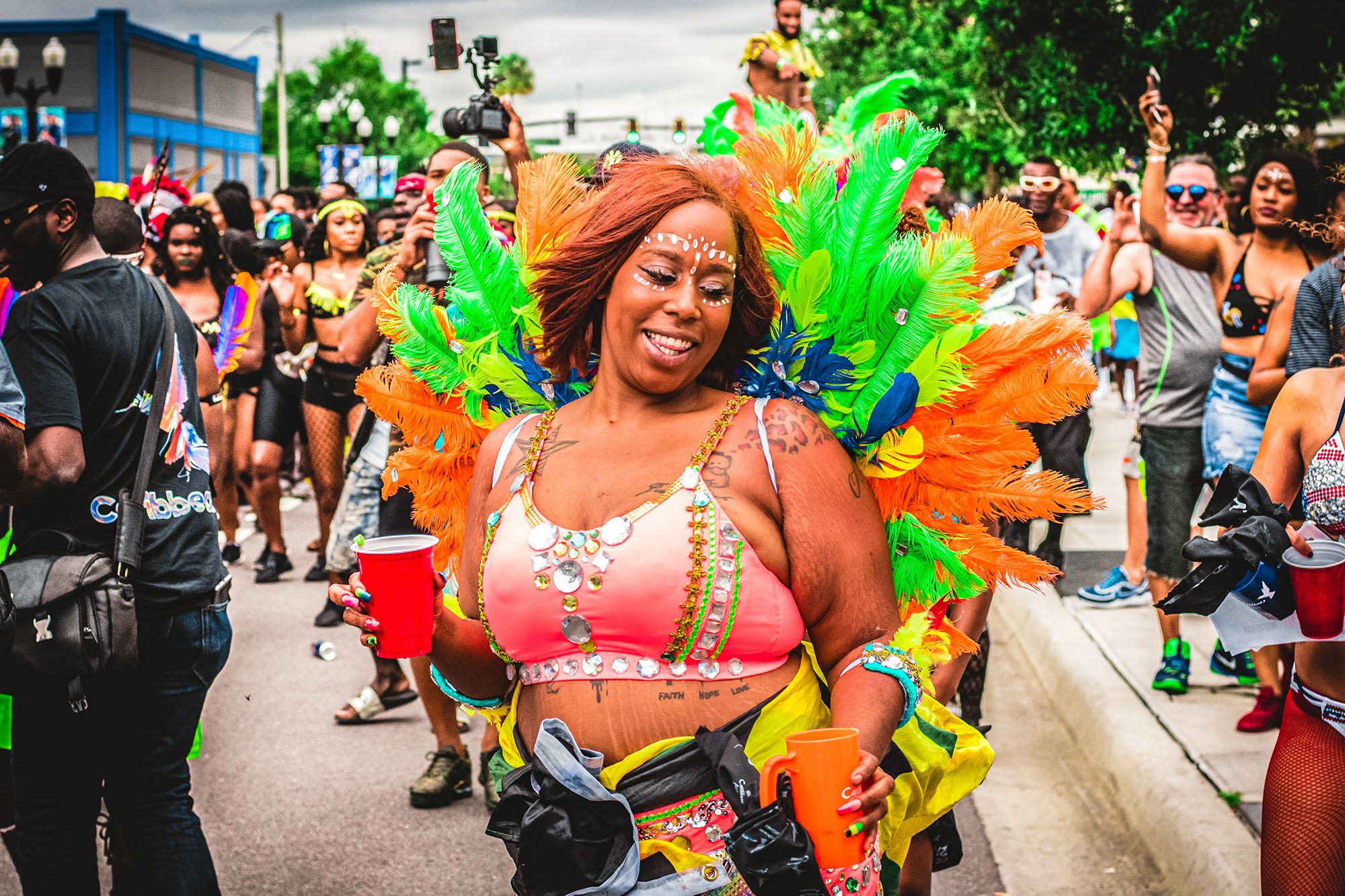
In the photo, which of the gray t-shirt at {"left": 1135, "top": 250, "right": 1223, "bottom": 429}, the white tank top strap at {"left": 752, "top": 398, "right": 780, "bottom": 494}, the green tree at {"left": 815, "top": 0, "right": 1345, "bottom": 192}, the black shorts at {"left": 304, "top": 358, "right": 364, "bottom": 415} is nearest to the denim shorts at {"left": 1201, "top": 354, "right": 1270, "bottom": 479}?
the gray t-shirt at {"left": 1135, "top": 250, "right": 1223, "bottom": 429}

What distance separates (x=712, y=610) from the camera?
244 cm

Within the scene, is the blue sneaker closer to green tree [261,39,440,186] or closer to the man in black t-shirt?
the man in black t-shirt

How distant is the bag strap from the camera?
3387mm

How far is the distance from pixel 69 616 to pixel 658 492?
160 centimetres

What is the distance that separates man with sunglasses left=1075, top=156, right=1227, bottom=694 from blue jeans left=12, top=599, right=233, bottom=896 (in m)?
4.18

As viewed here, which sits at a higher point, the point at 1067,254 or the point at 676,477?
the point at 1067,254

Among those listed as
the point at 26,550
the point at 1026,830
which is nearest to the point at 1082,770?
the point at 1026,830

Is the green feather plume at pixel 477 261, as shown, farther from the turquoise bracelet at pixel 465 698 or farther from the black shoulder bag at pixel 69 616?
the black shoulder bag at pixel 69 616

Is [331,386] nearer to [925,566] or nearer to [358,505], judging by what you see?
[358,505]

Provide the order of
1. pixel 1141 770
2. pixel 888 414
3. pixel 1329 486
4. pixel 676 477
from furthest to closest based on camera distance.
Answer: pixel 1141 770
pixel 1329 486
pixel 888 414
pixel 676 477

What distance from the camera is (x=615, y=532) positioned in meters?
2.46

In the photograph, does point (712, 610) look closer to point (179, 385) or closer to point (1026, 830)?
point (179, 385)

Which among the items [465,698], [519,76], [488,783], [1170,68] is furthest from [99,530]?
[519,76]

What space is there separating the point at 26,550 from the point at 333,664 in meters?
3.94
